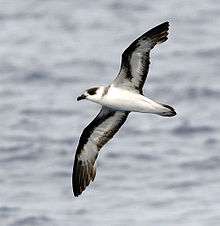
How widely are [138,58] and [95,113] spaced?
2520 cm

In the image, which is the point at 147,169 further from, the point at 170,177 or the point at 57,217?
the point at 57,217

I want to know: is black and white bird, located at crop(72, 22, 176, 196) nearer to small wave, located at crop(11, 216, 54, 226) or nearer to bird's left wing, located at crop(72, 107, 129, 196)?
bird's left wing, located at crop(72, 107, 129, 196)

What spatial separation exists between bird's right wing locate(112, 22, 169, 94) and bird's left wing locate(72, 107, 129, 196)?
1213 mm

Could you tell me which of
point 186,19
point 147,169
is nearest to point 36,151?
point 147,169

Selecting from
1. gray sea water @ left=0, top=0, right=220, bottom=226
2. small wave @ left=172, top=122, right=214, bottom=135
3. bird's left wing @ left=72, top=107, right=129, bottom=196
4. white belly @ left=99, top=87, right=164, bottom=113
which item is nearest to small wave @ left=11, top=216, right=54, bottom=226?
gray sea water @ left=0, top=0, right=220, bottom=226

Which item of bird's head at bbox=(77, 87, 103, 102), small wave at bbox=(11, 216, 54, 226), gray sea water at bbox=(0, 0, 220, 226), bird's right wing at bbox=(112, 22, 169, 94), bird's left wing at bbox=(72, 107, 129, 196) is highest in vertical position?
bird's right wing at bbox=(112, 22, 169, 94)

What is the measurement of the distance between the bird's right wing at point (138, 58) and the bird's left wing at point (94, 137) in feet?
3.98

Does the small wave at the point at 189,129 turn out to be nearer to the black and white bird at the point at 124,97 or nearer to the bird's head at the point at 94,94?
the black and white bird at the point at 124,97

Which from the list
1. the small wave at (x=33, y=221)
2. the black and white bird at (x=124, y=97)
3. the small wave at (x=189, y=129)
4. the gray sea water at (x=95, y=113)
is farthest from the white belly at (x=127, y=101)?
the small wave at (x=189, y=129)

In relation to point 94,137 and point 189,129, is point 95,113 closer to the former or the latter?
point 189,129

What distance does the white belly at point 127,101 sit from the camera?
68.2 feet

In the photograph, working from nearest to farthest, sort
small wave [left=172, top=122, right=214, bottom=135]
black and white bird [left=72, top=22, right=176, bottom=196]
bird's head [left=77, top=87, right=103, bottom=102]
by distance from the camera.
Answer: black and white bird [left=72, top=22, right=176, bottom=196], bird's head [left=77, top=87, right=103, bottom=102], small wave [left=172, top=122, right=214, bottom=135]

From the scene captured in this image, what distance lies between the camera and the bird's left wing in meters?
22.5

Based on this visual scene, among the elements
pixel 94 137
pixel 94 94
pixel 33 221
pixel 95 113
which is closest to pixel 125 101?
pixel 94 94
